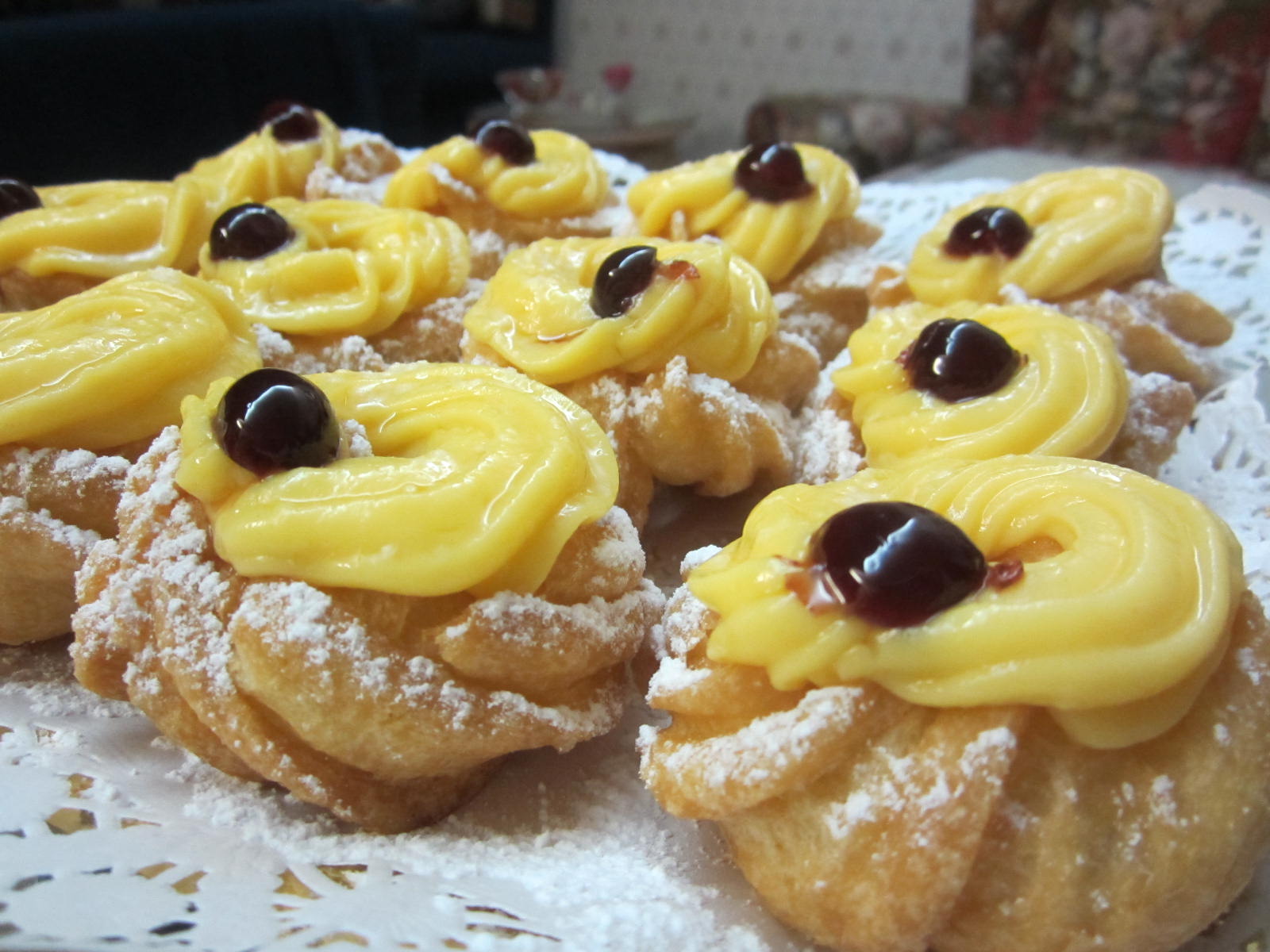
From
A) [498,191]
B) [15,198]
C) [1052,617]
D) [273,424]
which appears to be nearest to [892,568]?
[1052,617]

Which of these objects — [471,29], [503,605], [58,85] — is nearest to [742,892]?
[503,605]

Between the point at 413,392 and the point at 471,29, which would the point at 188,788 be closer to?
the point at 413,392

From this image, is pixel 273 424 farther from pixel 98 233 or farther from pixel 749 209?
pixel 749 209

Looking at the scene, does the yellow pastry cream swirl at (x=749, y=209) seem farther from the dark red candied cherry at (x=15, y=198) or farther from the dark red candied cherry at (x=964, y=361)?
the dark red candied cherry at (x=15, y=198)

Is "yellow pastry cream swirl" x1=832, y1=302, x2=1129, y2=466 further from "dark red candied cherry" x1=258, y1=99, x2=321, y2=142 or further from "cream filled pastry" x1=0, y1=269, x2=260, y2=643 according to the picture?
"dark red candied cherry" x1=258, y1=99, x2=321, y2=142

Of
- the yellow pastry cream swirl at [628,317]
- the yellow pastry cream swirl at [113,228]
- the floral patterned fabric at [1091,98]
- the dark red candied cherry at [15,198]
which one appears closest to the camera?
the yellow pastry cream swirl at [628,317]

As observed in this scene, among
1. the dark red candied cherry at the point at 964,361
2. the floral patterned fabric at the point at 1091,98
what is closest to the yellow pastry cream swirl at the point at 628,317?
the dark red candied cherry at the point at 964,361
